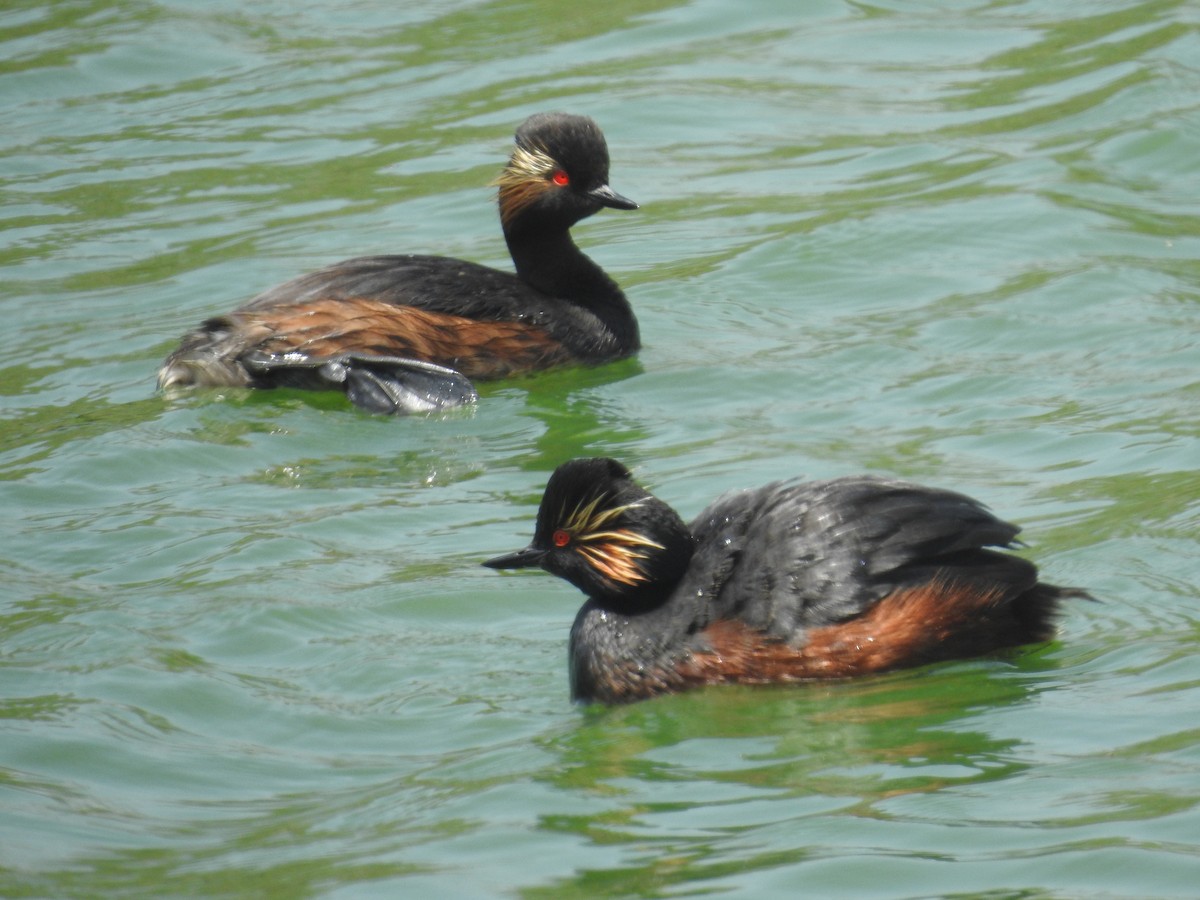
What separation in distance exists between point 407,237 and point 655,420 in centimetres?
351

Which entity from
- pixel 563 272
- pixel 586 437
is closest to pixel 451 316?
pixel 563 272

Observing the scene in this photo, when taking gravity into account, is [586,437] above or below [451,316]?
below

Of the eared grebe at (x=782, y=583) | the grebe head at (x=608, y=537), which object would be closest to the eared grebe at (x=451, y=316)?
the grebe head at (x=608, y=537)

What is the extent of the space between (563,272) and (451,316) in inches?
35.6

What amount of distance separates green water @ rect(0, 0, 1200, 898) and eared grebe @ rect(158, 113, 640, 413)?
19 cm

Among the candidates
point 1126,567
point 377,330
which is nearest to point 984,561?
point 1126,567

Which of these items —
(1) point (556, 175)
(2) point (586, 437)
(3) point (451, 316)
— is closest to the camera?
(2) point (586, 437)

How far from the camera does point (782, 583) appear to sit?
6.62 meters

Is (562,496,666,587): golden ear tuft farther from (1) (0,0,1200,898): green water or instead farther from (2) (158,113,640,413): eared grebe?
(2) (158,113,640,413): eared grebe

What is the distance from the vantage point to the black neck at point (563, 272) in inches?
420

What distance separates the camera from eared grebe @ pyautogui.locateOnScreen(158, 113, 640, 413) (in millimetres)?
9852

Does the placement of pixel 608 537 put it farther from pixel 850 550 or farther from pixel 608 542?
pixel 850 550

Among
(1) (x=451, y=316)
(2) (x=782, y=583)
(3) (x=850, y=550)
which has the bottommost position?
(2) (x=782, y=583)

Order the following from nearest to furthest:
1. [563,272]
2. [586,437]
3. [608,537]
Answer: [608,537] → [586,437] → [563,272]
